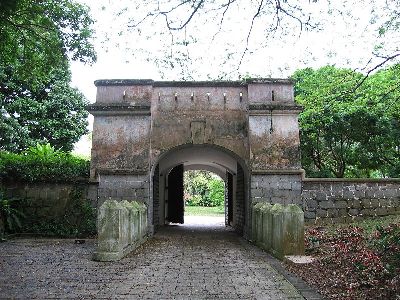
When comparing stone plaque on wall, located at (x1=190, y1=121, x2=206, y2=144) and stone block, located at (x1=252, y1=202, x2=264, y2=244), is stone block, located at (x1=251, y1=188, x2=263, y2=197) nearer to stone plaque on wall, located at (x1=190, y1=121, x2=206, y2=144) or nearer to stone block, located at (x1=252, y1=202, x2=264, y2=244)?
stone block, located at (x1=252, y1=202, x2=264, y2=244)

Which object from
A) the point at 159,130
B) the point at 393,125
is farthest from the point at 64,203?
the point at 393,125

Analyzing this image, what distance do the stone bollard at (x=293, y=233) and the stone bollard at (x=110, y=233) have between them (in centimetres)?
302

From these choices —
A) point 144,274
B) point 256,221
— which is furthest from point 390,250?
point 256,221

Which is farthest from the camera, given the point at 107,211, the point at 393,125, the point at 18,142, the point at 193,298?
the point at 18,142

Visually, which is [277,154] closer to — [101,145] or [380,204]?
[380,204]

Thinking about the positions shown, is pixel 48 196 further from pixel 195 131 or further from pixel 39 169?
pixel 195 131

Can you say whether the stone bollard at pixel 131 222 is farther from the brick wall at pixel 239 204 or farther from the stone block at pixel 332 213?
the stone block at pixel 332 213

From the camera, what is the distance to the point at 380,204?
1193 centimetres

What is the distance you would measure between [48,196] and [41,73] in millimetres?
3744

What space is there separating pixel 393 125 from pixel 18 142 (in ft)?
48.6

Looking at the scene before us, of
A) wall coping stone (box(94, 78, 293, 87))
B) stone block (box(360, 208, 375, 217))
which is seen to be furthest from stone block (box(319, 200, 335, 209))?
wall coping stone (box(94, 78, 293, 87))

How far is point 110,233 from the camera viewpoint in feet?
25.7

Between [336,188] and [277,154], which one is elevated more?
[277,154]

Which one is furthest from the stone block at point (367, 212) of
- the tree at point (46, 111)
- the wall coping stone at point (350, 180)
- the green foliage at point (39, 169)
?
the tree at point (46, 111)
